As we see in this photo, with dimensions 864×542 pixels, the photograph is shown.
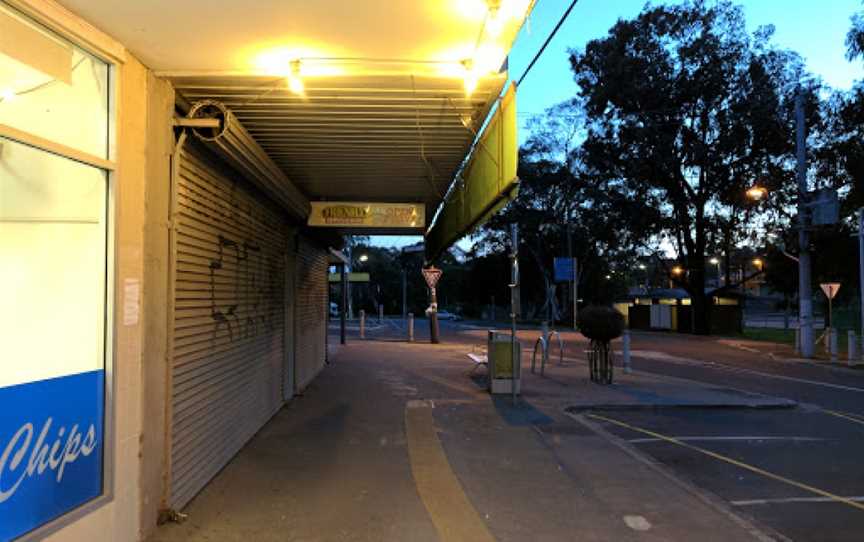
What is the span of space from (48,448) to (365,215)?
7990mm

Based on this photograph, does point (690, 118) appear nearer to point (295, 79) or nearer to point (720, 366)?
point (720, 366)

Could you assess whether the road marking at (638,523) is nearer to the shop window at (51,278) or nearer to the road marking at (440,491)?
the road marking at (440,491)

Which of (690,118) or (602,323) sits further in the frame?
(690,118)

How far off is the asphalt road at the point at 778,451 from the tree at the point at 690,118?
1915 cm

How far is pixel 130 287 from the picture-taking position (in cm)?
441

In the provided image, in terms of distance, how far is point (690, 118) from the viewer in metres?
33.1

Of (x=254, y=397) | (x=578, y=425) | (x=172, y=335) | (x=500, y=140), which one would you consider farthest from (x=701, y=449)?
(x=172, y=335)

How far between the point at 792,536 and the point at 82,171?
5.96m

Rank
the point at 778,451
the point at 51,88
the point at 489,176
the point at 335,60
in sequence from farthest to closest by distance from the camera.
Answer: the point at 778,451 < the point at 489,176 < the point at 335,60 < the point at 51,88

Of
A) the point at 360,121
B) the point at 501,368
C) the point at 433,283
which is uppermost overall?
the point at 360,121

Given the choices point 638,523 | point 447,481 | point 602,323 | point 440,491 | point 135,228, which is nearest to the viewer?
point 135,228

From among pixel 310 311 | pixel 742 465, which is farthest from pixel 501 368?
pixel 742 465

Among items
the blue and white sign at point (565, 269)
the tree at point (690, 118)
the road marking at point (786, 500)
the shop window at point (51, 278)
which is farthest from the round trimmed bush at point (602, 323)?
the blue and white sign at point (565, 269)

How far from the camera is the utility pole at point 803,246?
837 inches
